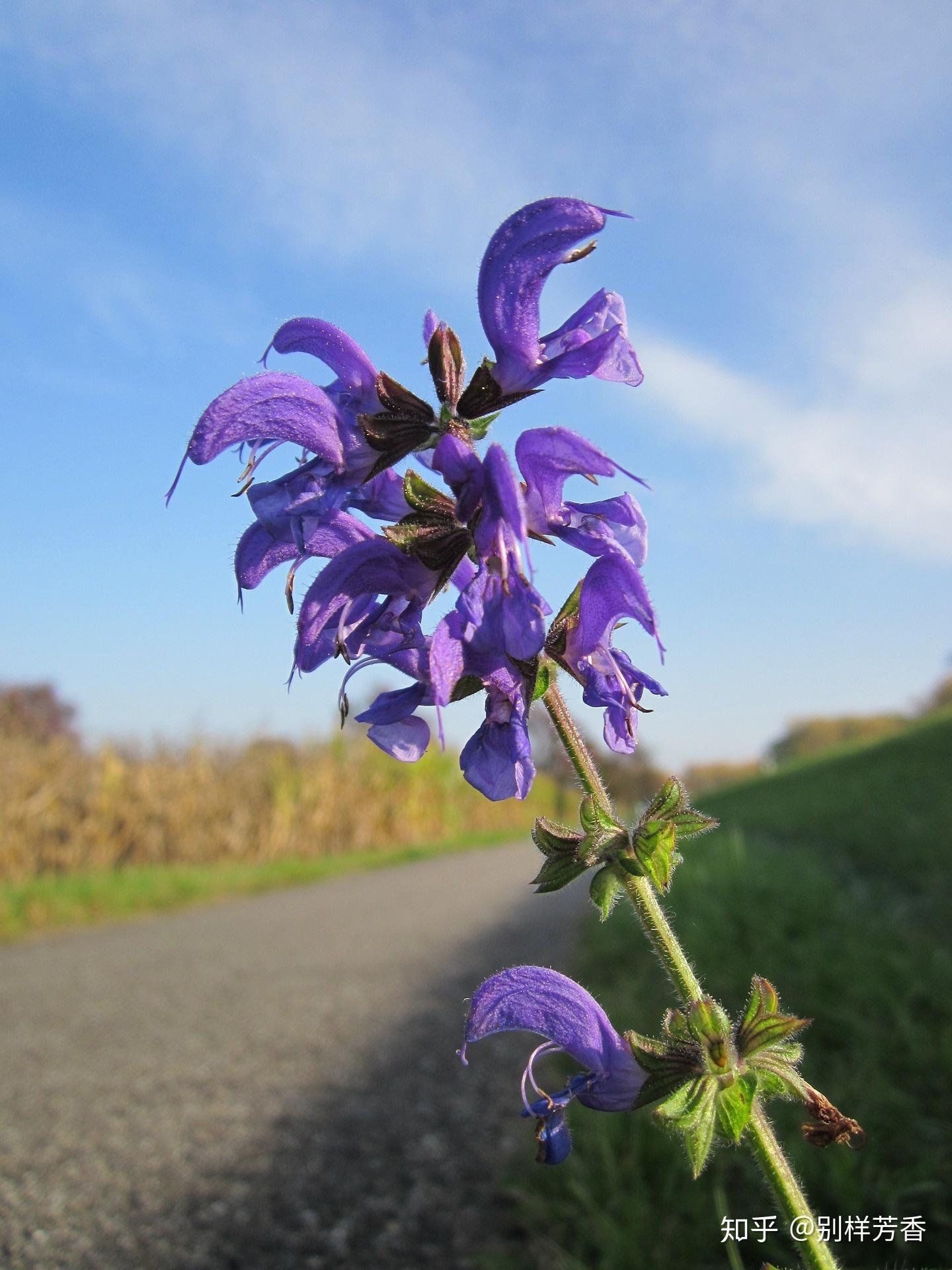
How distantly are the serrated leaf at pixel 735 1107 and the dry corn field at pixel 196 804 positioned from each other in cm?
1013

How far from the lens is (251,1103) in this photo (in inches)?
139

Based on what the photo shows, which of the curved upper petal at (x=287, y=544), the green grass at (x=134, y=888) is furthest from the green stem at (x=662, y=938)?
the green grass at (x=134, y=888)

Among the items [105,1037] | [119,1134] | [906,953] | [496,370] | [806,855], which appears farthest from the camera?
[806,855]

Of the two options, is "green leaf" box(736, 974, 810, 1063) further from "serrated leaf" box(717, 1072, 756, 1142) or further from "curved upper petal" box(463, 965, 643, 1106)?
"curved upper petal" box(463, 965, 643, 1106)

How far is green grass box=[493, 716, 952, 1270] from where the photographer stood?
2283 millimetres

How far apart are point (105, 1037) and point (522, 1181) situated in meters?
2.56

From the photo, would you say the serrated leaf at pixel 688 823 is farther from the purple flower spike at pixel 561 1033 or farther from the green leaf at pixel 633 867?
the purple flower spike at pixel 561 1033

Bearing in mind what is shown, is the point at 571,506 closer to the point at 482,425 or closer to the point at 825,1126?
the point at 482,425

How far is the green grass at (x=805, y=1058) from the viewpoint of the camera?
2.28 m

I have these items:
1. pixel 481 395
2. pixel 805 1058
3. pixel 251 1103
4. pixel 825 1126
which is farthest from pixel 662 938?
pixel 251 1103

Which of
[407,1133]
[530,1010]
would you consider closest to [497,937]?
[407,1133]

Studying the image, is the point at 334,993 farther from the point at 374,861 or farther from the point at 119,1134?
the point at 374,861

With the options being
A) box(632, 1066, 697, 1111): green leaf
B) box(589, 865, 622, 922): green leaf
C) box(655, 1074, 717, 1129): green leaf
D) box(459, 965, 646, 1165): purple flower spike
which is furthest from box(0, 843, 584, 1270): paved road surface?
box(589, 865, 622, 922): green leaf

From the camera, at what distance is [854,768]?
16078 millimetres
